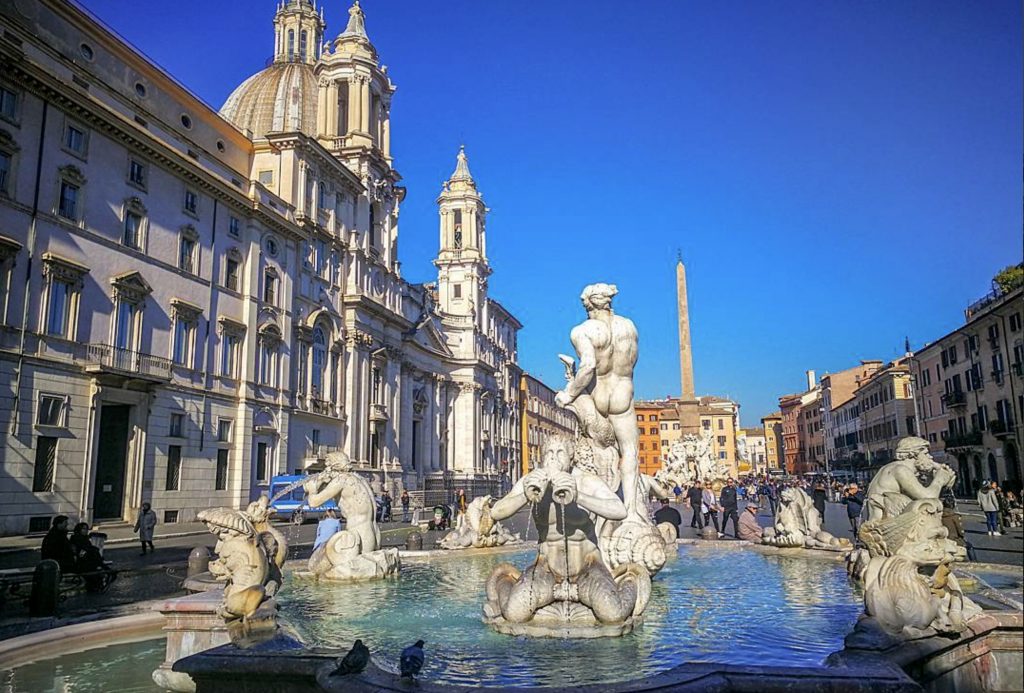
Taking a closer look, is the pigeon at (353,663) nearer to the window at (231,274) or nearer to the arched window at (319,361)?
the window at (231,274)

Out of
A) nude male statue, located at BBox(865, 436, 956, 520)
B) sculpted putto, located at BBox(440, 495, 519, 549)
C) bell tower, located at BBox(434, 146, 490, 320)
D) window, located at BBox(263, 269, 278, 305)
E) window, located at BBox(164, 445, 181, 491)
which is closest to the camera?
nude male statue, located at BBox(865, 436, 956, 520)

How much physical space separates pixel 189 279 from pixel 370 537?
22820mm

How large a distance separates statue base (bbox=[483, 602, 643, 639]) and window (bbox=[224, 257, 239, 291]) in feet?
92.8

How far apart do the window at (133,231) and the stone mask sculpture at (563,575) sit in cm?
2427

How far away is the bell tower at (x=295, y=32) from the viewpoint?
165 feet

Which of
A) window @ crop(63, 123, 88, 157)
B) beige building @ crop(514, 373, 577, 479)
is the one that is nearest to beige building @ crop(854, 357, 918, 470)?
beige building @ crop(514, 373, 577, 479)

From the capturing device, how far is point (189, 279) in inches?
1108

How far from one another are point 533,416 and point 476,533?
7702 centimetres

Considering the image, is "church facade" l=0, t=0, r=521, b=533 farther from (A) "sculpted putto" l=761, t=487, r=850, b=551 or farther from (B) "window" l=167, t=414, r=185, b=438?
(A) "sculpted putto" l=761, t=487, r=850, b=551

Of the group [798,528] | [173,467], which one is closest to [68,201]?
[173,467]

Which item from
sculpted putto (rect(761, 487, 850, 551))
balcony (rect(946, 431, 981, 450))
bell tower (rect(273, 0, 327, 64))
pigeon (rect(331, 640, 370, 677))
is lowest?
pigeon (rect(331, 640, 370, 677))

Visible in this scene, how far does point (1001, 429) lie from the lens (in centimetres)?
3734

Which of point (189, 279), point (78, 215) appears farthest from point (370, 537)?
point (189, 279)

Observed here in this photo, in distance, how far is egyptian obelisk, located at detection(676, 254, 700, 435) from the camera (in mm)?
47438
